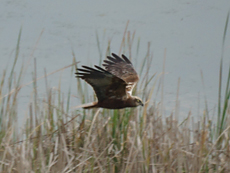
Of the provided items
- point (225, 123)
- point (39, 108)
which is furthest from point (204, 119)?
point (39, 108)

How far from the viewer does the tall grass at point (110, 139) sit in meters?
3.29

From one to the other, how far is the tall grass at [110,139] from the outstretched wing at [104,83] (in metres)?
0.14

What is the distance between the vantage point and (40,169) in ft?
10.5

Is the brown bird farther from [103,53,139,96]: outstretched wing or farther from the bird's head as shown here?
[103,53,139,96]: outstretched wing

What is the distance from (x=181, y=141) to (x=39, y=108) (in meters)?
1.07

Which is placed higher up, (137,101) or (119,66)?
(119,66)

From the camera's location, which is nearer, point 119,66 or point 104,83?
point 104,83

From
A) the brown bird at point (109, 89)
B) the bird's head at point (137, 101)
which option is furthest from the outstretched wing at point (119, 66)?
the bird's head at point (137, 101)

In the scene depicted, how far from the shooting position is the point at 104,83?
3346 mm

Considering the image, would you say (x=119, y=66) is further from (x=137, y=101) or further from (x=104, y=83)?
(x=104, y=83)

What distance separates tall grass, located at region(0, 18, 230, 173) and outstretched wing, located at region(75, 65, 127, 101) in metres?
0.14

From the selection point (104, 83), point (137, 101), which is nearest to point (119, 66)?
point (137, 101)

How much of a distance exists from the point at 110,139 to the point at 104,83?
0.48m

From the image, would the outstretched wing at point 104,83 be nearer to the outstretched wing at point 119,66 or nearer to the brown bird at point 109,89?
the brown bird at point 109,89
